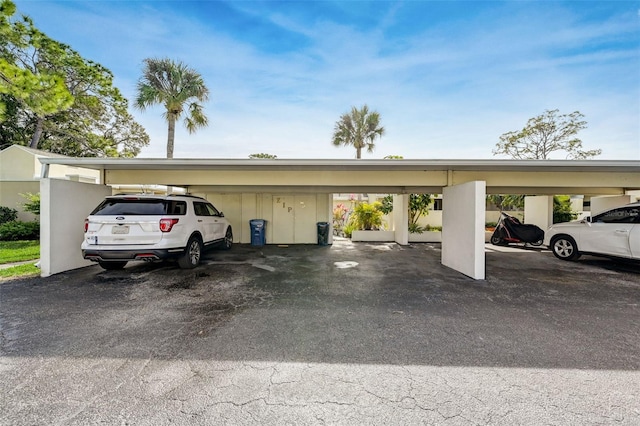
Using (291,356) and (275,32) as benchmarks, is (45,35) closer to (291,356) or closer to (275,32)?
(275,32)

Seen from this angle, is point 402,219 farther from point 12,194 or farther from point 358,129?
point 12,194

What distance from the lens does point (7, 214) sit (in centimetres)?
1195

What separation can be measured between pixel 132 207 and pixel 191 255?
5.56 feet

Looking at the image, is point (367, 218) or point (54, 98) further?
point (367, 218)

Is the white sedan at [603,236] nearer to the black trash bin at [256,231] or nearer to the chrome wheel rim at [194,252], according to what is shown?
the black trash bin at [256,231]

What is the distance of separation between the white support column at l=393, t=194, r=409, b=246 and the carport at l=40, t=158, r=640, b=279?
1249 mm

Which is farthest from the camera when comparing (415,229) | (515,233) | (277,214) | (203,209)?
(415,229)

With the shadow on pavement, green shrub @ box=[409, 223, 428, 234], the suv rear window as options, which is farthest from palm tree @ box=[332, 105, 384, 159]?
the suv rear window

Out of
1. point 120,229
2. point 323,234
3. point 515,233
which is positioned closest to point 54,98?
point 120,229

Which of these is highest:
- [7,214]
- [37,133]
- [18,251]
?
[37,133]

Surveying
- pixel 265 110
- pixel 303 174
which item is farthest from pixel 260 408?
pixel 265 110

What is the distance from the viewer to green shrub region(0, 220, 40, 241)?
10336 mm

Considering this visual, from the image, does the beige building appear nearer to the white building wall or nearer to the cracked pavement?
the cracked pavement

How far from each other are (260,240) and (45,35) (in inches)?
564
